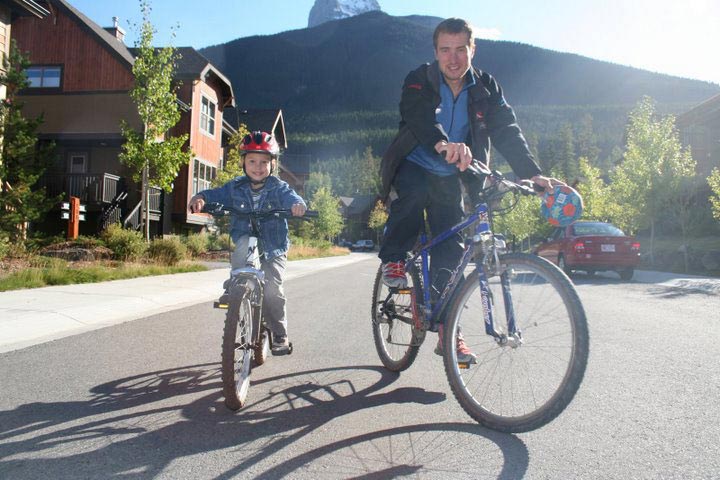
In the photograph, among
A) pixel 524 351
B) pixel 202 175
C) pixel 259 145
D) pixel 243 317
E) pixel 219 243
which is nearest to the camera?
pixel 524 351

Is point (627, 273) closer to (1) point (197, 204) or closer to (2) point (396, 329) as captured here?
(2) point (396, 329)

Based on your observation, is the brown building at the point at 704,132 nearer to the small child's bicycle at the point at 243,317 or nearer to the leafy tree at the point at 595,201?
the leafy tree at the point at 595,201

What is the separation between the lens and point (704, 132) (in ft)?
125

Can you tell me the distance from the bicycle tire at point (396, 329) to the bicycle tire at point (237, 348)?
106 cm

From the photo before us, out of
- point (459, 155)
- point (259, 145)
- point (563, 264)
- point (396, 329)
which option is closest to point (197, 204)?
point (259, 145)

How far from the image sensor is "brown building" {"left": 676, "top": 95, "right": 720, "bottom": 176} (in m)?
35.5

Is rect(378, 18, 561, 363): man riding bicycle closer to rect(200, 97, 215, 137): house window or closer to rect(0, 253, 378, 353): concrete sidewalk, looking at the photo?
rect(0, 253, 378, 353): concrete sidewalk

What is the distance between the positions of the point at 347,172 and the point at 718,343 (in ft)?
487

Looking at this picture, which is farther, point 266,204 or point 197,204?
point 266,204

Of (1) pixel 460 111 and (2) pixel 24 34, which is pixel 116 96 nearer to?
(2) pixel 24 34

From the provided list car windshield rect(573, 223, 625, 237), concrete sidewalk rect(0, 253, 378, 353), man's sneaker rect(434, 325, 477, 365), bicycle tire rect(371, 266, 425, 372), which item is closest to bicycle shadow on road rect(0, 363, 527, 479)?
bicycle tire rect(371, 266, 425, 372)

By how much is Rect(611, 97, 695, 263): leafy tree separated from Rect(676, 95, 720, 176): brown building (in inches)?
430

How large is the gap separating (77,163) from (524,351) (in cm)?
2636

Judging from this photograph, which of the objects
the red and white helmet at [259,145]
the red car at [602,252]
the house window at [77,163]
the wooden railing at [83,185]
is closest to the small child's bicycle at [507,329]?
the red and white helmet at [259,145]
